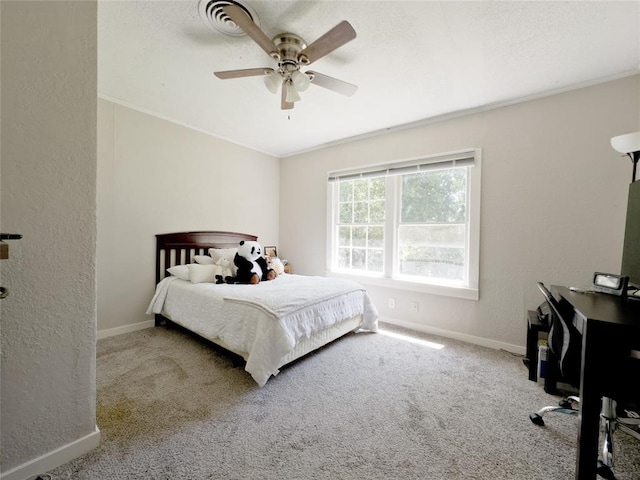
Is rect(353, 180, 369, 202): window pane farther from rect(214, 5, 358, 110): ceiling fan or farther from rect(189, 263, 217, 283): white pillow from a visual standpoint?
rect(189, 263, 217, 283): white pillow

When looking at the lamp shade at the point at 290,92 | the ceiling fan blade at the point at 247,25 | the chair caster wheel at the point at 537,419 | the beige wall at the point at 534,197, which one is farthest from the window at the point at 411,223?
the ceiling fan blade at the point at 247,25

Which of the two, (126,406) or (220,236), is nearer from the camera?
(126,406)

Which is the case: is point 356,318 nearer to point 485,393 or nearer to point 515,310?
point 485,393

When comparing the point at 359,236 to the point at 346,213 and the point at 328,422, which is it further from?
the point at 328,422

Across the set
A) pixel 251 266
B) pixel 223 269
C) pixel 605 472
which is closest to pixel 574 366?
pixel 605 472

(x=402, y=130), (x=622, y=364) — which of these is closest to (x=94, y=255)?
(x=622, y=364)

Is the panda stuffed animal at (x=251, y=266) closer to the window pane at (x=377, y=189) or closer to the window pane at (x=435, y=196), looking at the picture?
the window pane at (x=377, y=189)

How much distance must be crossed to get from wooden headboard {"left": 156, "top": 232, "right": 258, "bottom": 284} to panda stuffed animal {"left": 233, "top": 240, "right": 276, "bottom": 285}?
731mm

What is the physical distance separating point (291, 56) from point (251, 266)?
2.01m

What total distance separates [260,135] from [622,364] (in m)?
3.80

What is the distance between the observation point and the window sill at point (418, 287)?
2.78 meters

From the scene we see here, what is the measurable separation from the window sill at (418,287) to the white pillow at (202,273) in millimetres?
1703

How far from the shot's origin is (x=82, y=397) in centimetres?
130

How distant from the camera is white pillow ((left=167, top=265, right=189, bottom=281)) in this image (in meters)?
2.93
